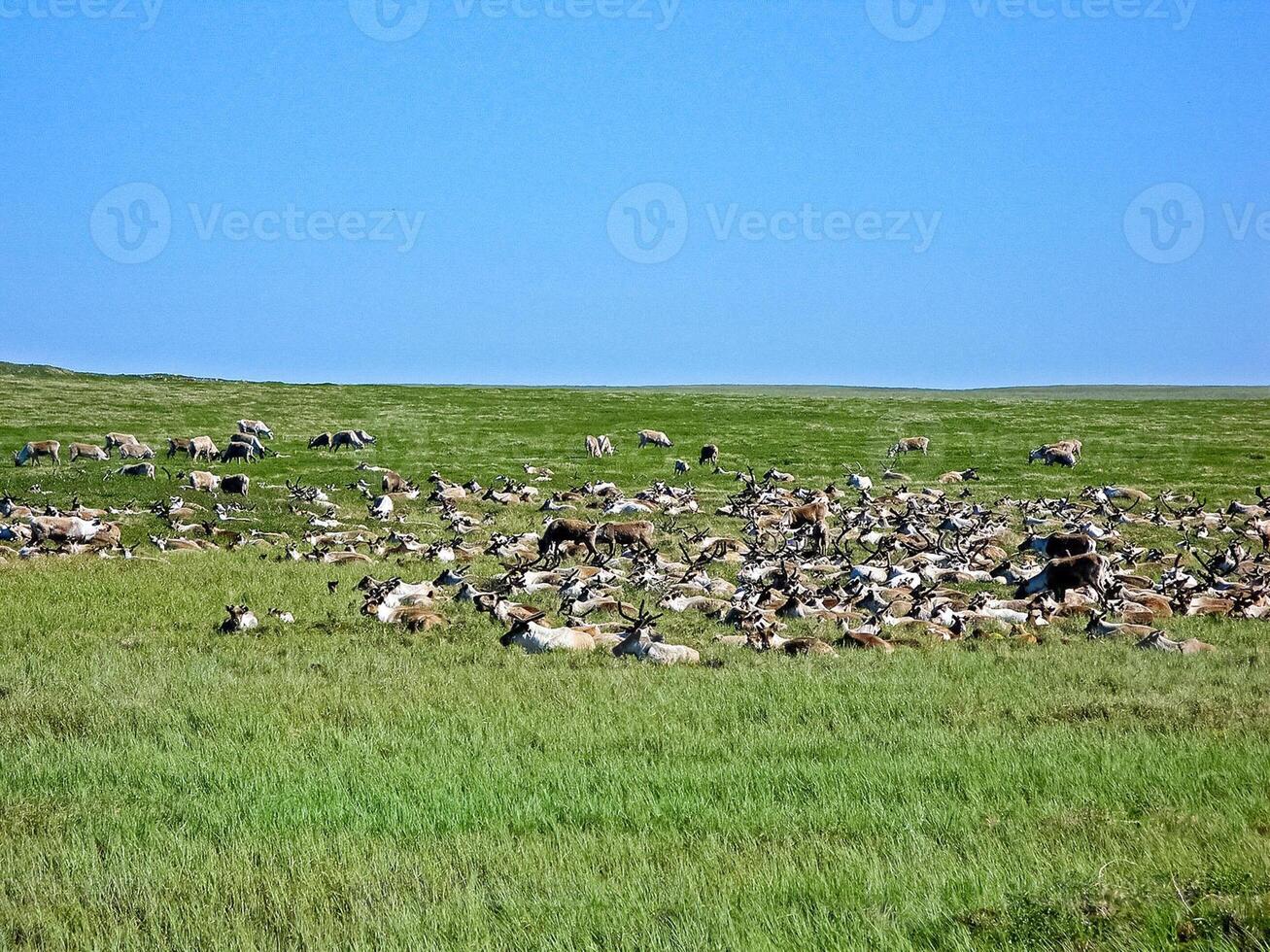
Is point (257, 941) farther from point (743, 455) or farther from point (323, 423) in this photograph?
point (323, 423)

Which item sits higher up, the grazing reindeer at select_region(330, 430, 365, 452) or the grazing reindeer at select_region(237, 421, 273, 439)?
the grazing reindeer at select_region(237, 421, 273, 439)

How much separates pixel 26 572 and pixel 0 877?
15.7m

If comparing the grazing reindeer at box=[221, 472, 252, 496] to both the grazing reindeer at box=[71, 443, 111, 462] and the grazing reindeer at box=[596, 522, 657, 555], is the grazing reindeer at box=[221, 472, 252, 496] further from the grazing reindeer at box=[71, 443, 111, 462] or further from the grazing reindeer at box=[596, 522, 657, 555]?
the grazing reindeer at box=[596, 522, 657, 555]

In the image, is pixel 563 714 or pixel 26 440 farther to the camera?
pixel 26 440

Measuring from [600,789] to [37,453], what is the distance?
1515 inches

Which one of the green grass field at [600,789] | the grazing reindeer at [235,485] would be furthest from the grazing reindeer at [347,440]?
the green grass field at [600,789]

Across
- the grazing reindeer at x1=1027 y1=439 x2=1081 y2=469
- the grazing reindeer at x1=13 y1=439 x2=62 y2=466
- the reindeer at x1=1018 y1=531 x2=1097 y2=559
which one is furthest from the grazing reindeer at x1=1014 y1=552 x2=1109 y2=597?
the grazing reindeer at x1=13 y1=439 x2=62 y2=466

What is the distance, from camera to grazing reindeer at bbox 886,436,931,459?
5038 centimetres

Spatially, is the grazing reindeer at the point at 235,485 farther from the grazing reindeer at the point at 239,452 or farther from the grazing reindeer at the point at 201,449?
the grazing reindeer at the point at 201,449

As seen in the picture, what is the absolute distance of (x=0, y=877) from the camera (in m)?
7.22

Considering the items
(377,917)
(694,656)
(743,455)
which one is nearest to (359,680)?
(694,656)

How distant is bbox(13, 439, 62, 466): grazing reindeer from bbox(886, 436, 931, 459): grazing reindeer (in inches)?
1293

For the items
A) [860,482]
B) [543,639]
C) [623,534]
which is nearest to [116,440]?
[623,534]

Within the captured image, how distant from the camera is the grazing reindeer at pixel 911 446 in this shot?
50.4 metres
